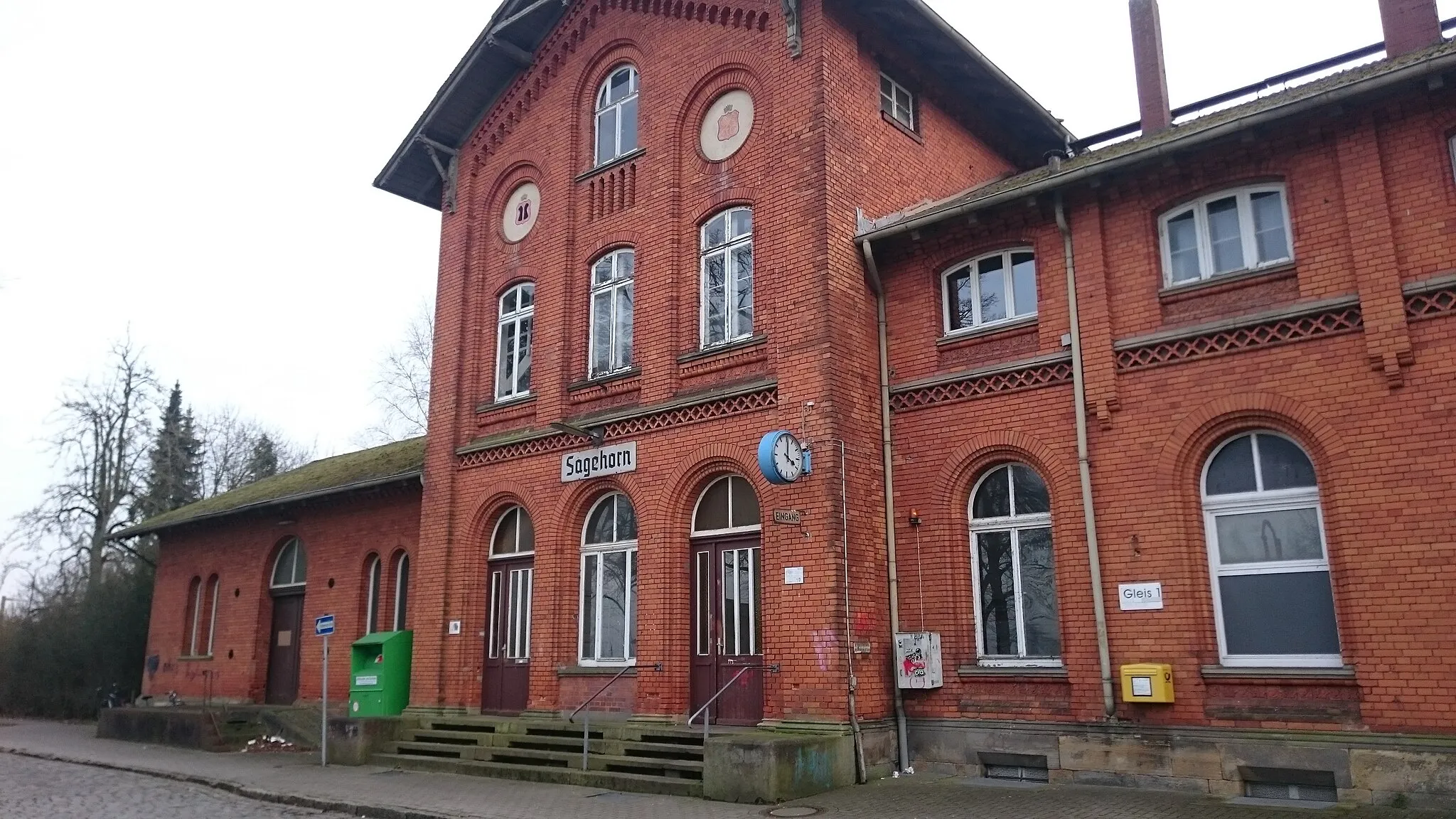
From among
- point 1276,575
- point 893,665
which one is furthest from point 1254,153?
point 893,665

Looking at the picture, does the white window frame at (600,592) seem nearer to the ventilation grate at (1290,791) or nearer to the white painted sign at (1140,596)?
the white painted sign at (1140,596)

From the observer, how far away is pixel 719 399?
1382 centimetres

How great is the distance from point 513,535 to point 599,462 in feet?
8.03

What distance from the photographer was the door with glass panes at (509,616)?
16.0 m

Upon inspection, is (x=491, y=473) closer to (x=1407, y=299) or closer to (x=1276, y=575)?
(x=1276, y=575)

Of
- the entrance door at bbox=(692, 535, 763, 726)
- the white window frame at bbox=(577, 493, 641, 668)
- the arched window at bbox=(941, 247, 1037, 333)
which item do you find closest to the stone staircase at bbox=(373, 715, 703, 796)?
the entrance door at bbox=(692, 535, 763, 726)

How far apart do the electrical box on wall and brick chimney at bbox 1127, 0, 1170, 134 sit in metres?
8.18

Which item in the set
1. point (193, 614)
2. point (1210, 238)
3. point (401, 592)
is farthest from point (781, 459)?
point (193, 614)

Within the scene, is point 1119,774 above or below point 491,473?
below

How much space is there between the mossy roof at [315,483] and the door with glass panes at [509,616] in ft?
9.26

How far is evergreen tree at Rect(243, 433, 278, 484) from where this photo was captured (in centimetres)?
4500

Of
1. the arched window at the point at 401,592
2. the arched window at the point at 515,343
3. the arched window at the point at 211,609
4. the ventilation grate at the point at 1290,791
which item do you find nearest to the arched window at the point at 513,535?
the arched window at the point at 515,343

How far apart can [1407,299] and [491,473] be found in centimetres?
1222

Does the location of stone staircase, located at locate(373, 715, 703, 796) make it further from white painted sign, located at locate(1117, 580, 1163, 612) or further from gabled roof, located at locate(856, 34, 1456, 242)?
gabled roof, located at locate(856, 34, 1456, 242)
